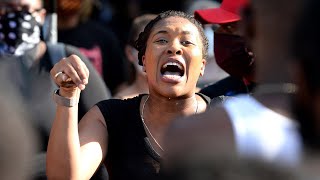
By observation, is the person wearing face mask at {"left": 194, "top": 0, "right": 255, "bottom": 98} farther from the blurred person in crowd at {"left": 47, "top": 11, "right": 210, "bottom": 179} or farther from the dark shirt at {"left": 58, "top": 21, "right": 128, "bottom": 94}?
the dark shirt at {"left": 58, "top": 21, "right": 128, "bottom": 94}

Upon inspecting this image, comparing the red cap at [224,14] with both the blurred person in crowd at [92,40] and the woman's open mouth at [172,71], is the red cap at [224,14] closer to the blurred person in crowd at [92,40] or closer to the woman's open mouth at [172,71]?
the woman's open mouth at [172,71]

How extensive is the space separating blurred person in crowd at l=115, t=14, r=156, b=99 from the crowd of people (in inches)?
0.5

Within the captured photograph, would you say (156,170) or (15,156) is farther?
(156,170)

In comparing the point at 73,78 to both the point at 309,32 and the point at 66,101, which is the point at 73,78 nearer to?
the point at 66,101

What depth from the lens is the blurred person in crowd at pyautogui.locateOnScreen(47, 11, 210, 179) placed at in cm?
416

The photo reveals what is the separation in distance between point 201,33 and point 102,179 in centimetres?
88

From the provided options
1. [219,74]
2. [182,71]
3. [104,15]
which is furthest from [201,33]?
[104,15]

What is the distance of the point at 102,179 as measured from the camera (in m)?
4.87

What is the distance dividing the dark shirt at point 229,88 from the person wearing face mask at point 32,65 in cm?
60

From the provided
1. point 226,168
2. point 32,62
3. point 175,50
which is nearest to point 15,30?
point 32,62

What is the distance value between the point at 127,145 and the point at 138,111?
10.0 inches

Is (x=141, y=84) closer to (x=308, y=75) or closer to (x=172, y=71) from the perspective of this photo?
(x=172, y=71)

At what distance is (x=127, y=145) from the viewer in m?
4.41

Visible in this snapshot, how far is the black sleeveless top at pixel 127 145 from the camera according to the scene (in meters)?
4.31
